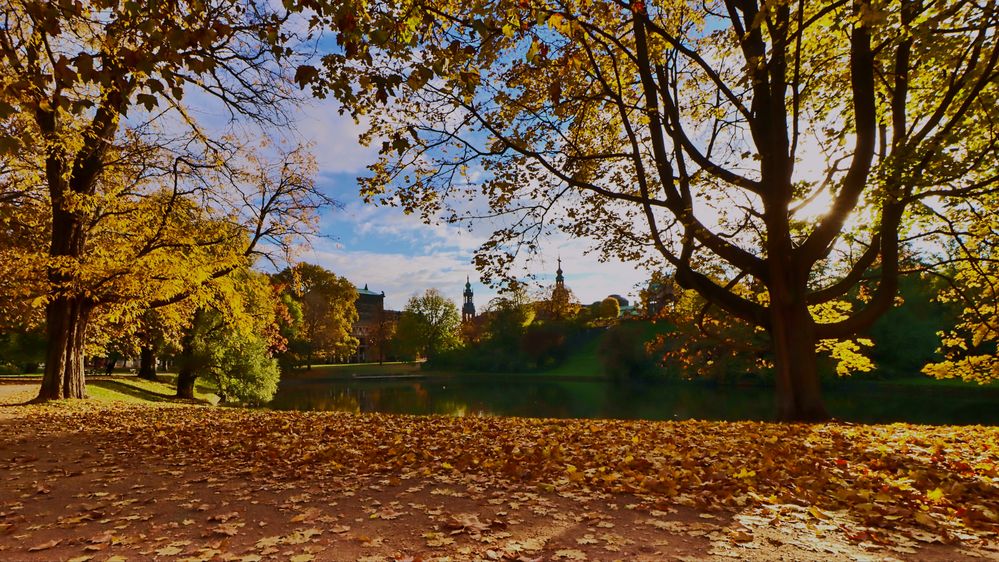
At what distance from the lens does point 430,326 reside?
230ft

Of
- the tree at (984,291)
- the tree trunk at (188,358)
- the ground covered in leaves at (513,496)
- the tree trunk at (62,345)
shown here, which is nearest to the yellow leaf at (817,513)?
the ground covered in leaves at (513,496)

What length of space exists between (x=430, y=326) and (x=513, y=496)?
66.0 m

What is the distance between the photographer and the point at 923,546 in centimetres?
354

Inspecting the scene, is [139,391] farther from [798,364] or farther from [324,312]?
[324,312]

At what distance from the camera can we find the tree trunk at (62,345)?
13383 millimetres

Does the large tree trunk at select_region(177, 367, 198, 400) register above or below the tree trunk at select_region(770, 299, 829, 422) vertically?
below

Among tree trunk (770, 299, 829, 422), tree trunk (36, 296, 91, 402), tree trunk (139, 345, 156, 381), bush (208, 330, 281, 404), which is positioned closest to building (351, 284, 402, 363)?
tree trunk (139, 345, 156, 381)

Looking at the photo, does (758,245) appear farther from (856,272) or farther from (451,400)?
(451,400)

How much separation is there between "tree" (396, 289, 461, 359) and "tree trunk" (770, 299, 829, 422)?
196 ft

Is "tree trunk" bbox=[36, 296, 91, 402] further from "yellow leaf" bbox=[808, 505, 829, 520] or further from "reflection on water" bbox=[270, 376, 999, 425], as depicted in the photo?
"yellow leaf" bbox=[808, 505, 829, 520]

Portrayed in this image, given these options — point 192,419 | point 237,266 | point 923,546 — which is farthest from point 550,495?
point 237,266

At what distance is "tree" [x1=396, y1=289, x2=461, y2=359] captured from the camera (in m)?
68.9

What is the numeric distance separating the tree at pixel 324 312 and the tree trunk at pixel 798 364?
52253 mm

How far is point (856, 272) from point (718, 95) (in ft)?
14.7
